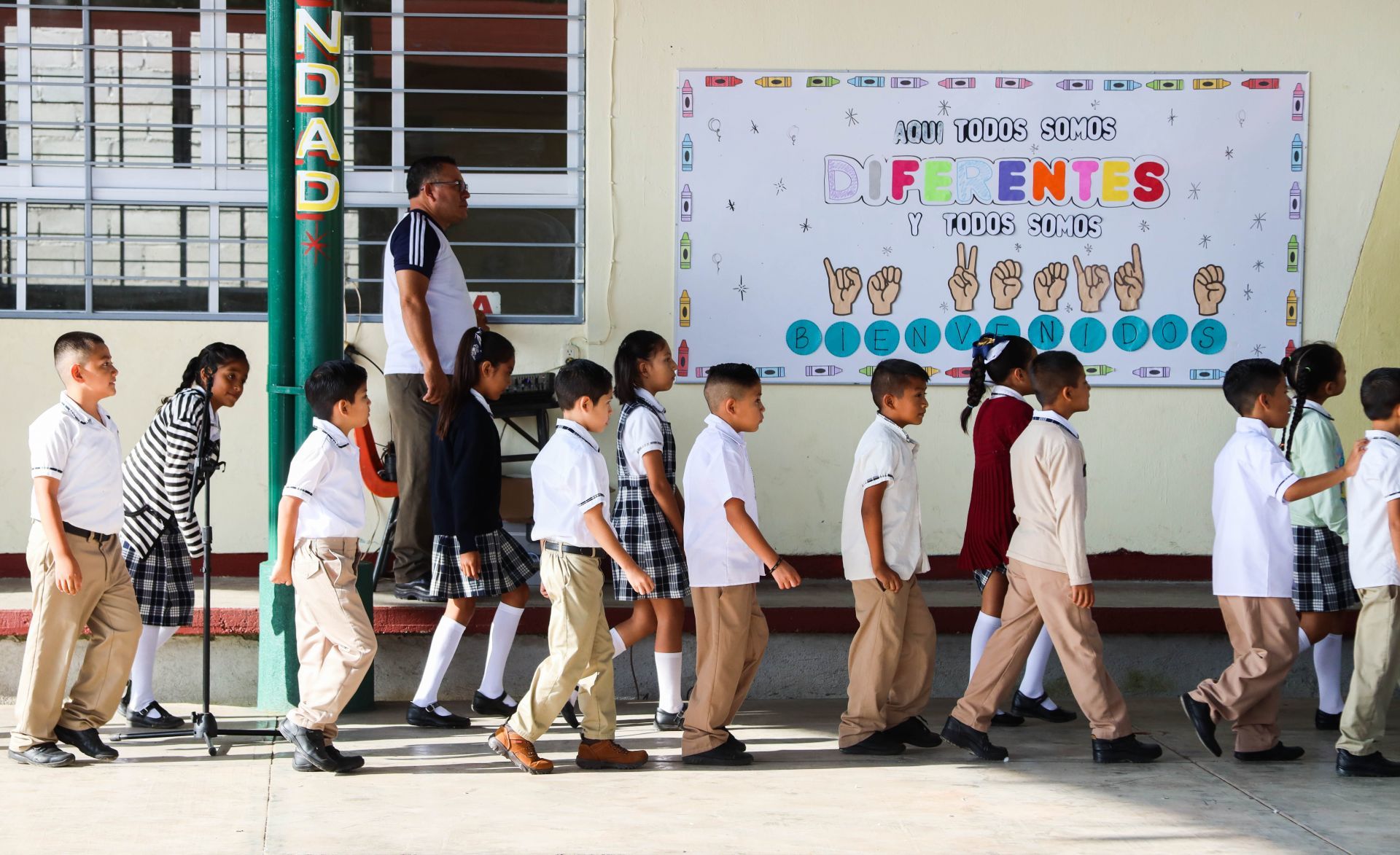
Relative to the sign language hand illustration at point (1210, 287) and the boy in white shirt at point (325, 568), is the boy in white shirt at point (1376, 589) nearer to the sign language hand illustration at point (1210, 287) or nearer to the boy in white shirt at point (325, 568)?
the sign language hand illustration at point (1210, 287)

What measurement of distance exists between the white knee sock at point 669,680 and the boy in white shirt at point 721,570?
1.46ft

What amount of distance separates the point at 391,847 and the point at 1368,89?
5983mm

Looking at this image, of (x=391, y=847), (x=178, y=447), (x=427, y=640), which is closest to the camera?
(x=391, y=847)

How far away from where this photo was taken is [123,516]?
222 inches

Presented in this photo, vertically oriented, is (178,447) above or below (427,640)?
above

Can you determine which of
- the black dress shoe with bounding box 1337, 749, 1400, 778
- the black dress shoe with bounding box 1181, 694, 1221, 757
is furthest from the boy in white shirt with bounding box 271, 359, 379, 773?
the black dress shoe with bounding box 1337, 749, 1400, 778

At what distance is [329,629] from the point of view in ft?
16.1

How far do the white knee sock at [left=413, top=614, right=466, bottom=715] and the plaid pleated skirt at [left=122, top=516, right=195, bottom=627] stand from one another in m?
0.96

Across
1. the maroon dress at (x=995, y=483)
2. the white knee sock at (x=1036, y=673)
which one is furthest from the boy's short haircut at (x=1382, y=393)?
the white knee sock at (x=1036, y=673)

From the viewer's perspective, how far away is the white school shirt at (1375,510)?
16.4 feet

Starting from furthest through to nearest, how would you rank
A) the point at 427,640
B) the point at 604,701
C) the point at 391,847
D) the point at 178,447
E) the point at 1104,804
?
the point at 427,640, the point at 178,447, the point at 604,701, the point at 1104,804, the point at 391,847

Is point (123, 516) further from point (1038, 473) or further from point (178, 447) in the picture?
point (1038, 473)

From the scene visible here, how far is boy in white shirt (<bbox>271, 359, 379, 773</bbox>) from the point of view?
192 inches

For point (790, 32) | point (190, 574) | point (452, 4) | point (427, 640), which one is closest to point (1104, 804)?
point (427, 640)
